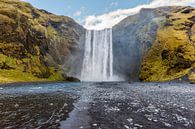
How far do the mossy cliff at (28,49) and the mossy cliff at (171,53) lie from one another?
52.6 meters

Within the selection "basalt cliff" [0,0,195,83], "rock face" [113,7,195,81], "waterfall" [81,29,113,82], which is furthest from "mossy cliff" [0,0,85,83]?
"rock face" [113,7,195,81]

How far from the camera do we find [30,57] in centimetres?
16088

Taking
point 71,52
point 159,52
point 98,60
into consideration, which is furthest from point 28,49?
point 159,52

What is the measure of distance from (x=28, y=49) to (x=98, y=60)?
49.6 meters

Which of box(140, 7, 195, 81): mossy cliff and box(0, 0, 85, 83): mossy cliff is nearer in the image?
box(0, 0, 85, 83): mossy cliff

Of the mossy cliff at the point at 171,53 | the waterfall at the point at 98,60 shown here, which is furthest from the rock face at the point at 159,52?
the waterfall at the point at 98,60

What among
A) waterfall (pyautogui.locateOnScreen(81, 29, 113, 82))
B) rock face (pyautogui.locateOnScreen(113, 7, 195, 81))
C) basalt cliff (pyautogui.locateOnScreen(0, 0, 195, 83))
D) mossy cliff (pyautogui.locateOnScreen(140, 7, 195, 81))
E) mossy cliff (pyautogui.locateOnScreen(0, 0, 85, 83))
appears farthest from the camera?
waterfall (pyautogui.locateOnScreen(81, 29, 113, 82))

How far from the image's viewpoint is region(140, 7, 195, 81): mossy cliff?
520 feet

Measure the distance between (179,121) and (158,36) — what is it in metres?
165

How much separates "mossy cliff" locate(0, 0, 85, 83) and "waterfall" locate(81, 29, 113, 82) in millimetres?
12650

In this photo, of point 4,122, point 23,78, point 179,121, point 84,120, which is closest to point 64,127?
point 84,120

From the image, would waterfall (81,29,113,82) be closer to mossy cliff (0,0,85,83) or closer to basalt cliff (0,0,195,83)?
basalt cliff (0,0,195,83)

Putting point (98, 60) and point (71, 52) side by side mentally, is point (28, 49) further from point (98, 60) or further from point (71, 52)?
point (98, 60)

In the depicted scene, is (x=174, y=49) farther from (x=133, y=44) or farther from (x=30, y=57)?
(x=30, y=57)
